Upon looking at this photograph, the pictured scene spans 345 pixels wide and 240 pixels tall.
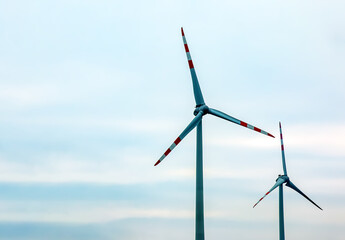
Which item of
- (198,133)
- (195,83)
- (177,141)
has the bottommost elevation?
(177,141)

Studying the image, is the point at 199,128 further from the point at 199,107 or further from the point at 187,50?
the point at 187,50

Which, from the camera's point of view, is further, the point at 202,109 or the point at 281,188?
the point at 281,188

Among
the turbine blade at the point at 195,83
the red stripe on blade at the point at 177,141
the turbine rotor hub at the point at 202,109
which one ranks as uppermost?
the turbine blade at the point at 195,83

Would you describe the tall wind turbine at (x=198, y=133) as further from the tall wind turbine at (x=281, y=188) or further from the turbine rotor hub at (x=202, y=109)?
the tall wind turbine at (x=281, y=188)

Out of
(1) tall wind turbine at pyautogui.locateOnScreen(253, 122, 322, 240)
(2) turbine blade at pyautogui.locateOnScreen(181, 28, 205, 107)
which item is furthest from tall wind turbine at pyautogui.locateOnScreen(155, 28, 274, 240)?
(1) tall wind turbine at pyautogui.locateOnScreen(253, 122, 322, 240)

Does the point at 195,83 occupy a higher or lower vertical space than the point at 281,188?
higher

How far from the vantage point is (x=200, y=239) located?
71.9 metres

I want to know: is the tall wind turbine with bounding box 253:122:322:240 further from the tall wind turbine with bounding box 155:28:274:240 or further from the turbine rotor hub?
the turbine rotor hub

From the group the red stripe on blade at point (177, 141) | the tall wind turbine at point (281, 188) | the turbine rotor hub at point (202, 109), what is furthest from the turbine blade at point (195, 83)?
the tall wind turbine at point (281, 188)

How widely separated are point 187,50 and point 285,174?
51.1 m

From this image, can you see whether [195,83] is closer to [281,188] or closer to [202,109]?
[202,109]

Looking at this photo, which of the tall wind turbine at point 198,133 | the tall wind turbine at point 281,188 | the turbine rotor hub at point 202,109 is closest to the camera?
the tall wind turbine at point 198,133

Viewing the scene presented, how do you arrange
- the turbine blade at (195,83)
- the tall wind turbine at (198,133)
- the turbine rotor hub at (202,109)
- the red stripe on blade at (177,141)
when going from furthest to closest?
1. the turbine blade at (195,83)
2. the turbine rotor hub at (202,109)
3. the red stripe on blade at (177,141)
4. the tall wind turbine at (198,133)

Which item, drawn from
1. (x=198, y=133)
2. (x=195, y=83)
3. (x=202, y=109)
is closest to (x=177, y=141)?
(x=198, y=133)
